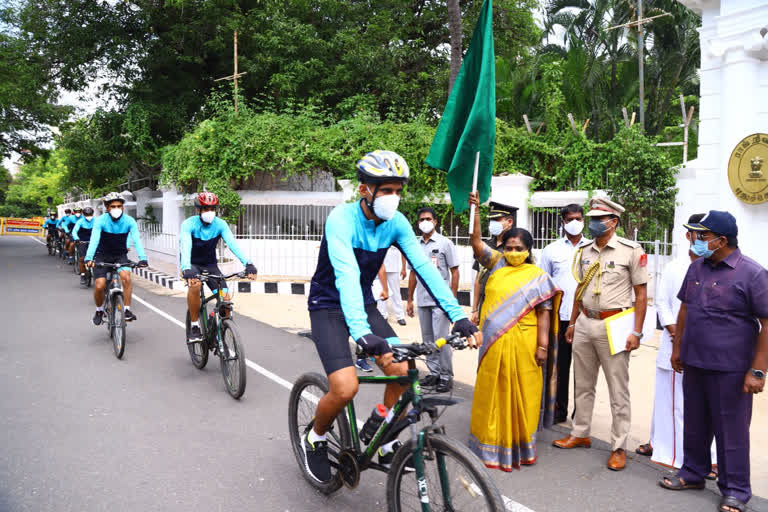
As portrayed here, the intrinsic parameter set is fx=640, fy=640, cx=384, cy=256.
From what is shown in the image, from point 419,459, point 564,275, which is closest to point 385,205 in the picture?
point 419,459

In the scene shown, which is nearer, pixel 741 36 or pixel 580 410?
pixel 580 410

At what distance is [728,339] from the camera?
3.66 m

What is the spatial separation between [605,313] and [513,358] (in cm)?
75

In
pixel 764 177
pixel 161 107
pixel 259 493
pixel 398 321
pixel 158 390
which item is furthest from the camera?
pixel 161 107

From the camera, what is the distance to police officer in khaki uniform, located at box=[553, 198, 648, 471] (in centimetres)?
→ 439

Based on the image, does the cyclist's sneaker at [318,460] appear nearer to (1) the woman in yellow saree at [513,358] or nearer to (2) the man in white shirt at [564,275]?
(1) the woman in yellow saree at [513,358]

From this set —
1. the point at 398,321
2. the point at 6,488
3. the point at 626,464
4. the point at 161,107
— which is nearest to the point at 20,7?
the point at 161,107

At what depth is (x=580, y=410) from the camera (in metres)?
4.67

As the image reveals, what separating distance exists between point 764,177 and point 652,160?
2.68 m

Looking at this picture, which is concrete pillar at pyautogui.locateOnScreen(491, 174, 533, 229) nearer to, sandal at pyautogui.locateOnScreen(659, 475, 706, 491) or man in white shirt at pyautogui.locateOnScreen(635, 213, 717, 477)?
man in white shirt at pyautogui.locateOnScreen(635, 213, 717, 477)

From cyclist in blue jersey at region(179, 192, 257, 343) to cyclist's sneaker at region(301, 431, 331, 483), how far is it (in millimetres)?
2787

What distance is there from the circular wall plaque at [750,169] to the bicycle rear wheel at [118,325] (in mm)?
8481

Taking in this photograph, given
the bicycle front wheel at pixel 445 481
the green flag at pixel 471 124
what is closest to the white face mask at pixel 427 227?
the green flag at pixel 471 124

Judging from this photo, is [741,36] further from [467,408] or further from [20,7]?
[20,7]
